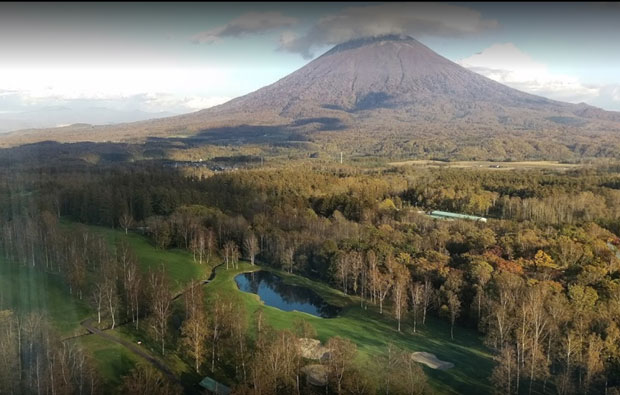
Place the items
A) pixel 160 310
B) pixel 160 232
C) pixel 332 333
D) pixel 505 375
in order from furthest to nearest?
pixel 160 232
pixel 332 333
pixel 160 310
pixel 505 375

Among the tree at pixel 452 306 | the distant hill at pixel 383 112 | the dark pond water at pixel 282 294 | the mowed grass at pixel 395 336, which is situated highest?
the distant hill at pixel 383 112

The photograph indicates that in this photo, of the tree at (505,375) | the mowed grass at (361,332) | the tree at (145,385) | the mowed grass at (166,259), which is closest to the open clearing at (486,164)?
the mowed grass at (166,259)

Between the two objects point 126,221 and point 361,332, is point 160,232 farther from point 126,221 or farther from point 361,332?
point 361,332

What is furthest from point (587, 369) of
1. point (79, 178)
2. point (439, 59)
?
point (439, 59)

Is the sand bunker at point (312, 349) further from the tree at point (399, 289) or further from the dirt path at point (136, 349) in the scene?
the tree at point (399, 289)

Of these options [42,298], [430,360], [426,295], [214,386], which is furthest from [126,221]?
[430,360]

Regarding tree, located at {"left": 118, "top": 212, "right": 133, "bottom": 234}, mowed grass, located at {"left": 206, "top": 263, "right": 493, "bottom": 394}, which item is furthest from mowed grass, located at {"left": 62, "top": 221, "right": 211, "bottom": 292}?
mowed grass, located at {"left": 206, "top": 263, "right": 493, "bottom": 394}

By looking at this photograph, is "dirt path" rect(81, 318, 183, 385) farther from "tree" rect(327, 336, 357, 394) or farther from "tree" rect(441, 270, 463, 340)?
"tree" rect(441, 270, 463, 340)
